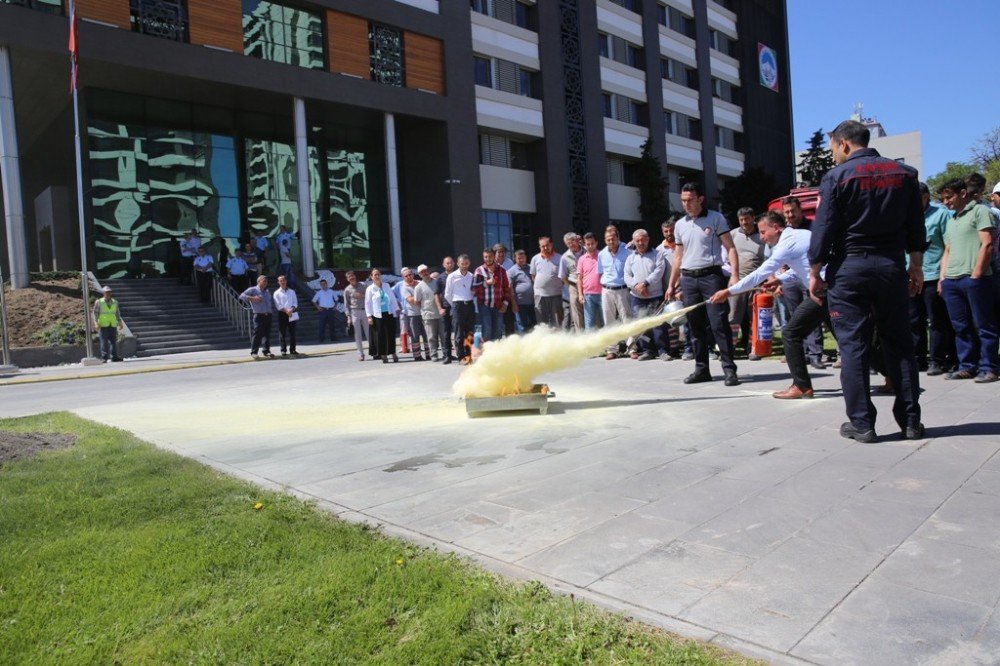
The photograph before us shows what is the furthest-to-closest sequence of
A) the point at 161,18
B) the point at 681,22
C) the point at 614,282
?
the point at 681,22, the point at 161,18, the point at 614,282

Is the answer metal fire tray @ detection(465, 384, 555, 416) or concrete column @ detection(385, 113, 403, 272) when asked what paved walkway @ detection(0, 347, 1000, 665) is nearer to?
metal fire tray @ detection(465, 384, 555, 416)

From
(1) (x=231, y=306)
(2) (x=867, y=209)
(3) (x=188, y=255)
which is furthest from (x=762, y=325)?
(3) (x=188, y=255)

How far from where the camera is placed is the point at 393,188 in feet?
103

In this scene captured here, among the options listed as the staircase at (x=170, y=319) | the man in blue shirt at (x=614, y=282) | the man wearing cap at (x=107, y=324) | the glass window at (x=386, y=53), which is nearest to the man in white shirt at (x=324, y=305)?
the staircase at (x=170, y=319)

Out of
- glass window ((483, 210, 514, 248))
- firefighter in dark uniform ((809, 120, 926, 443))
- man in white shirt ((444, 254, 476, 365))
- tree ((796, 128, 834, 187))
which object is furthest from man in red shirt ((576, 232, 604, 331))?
tree ((796, 128, 834, 187))

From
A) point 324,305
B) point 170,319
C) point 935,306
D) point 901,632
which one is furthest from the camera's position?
point 170,319

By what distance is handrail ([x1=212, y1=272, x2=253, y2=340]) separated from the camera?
73.5ft

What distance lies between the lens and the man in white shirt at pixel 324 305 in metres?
22.2

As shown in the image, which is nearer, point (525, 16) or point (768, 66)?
point (525, 16)

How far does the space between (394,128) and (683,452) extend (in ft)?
96.5

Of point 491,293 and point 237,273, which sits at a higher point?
point 237,273

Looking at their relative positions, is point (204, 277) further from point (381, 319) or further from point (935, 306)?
point (935, 306)

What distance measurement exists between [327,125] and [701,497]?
32.2 metres

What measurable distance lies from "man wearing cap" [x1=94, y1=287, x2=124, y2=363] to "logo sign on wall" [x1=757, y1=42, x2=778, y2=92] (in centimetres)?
5065
